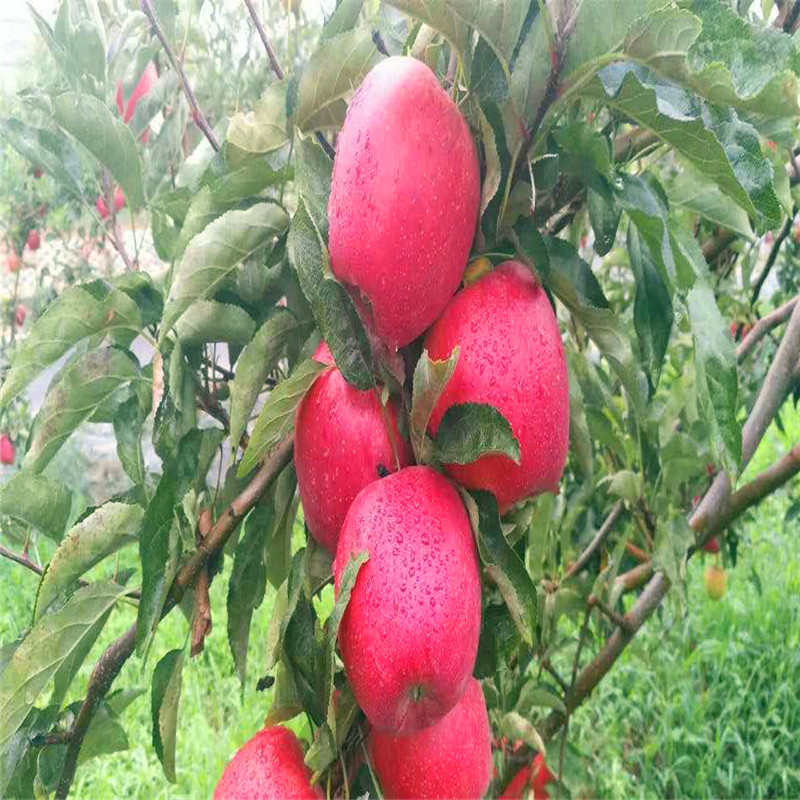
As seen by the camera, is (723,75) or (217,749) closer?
(723,75)

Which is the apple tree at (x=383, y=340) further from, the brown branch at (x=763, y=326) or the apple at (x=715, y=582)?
the apple at (x=715, y=582)

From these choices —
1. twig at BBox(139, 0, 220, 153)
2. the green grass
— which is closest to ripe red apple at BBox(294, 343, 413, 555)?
twig at BBox(139, 0, 220, 153)

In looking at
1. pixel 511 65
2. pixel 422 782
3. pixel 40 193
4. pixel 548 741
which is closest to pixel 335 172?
pixel 511 65

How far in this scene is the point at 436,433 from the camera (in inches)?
21.7

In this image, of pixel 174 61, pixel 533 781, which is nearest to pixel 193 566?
pixel 174 61

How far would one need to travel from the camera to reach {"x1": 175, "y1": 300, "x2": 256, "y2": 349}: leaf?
644mm

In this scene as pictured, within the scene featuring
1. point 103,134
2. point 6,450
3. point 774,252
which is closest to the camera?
point 103,134

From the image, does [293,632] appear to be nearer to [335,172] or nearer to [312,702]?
[312,702]

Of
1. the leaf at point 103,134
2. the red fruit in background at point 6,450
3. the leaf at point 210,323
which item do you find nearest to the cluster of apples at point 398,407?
the leaf at point 210,323

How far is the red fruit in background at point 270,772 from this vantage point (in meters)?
0.61

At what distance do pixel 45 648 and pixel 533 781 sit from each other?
772 millimetres

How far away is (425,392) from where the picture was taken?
1.72ft

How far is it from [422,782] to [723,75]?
0.45 metres

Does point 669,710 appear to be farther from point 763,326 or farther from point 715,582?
point 763,326
